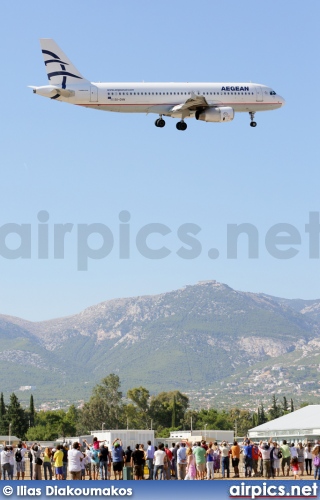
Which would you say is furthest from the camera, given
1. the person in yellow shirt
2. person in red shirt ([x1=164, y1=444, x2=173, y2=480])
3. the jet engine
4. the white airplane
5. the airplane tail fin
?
the airplane tail fin

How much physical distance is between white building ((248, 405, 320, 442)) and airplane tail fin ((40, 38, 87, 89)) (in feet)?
177

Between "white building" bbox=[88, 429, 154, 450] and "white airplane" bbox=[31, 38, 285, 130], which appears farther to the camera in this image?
"white building" bbox=[88, 429, 154, 450]

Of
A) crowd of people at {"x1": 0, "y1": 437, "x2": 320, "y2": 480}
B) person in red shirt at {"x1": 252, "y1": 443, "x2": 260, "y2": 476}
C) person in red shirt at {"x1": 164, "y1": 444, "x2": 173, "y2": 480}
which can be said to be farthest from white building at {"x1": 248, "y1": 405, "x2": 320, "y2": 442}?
person in red shirt at {"x1": 164, "y1": 444, "x2": 173, "y2": 480}

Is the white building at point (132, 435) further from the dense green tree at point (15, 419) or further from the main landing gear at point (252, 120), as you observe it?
the dense green tree at point (15, 419)

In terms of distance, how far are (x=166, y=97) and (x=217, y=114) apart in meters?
4.21

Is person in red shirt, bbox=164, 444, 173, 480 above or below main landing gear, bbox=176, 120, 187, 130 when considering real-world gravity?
below

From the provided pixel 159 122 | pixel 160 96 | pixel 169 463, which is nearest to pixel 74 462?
pixel 169 463

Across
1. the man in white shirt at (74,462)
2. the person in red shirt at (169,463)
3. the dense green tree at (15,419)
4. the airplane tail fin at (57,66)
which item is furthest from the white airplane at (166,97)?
the dense green tree at (15,419)

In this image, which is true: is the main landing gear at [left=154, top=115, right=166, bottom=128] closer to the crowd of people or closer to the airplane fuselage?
the airplane fuselage

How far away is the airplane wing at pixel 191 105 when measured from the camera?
7406cm

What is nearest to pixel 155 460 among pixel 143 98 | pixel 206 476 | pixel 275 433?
pixel 206 476

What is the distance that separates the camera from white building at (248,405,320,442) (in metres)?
116

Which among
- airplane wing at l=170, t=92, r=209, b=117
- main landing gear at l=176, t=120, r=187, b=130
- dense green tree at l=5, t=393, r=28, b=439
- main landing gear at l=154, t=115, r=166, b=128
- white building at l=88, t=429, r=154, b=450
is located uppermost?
airplane wing at l=170, t=92, r=209, b=117

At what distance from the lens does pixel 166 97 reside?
75.2m
